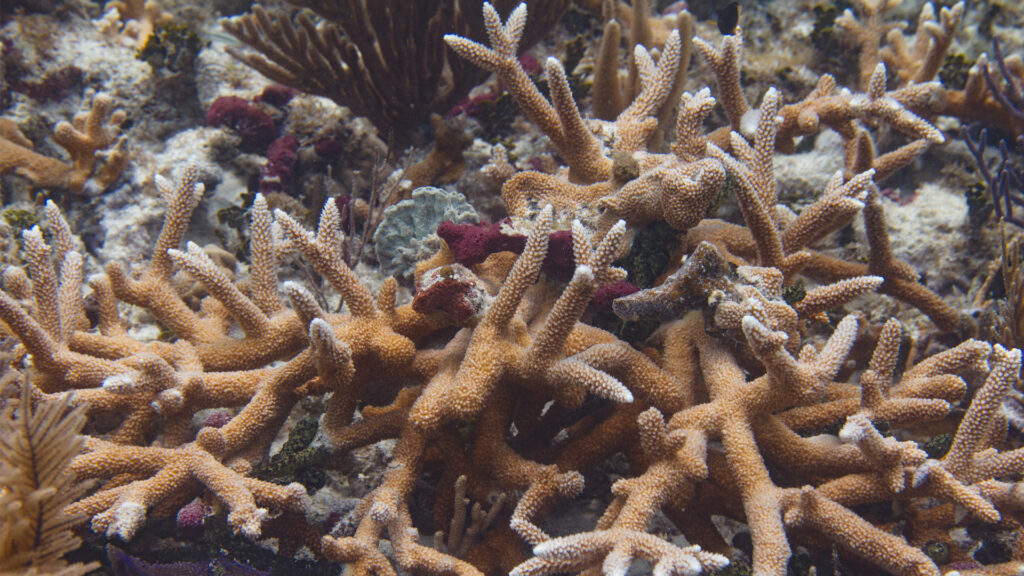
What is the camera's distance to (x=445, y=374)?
2.22 meters

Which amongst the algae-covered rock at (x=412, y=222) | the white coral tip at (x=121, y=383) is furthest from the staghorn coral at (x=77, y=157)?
the white coral tip at (x=121, y=383)

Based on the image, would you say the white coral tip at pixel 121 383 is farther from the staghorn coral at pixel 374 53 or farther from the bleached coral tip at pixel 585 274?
the staghorn coral at pixel 374 53

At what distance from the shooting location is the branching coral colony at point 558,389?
6.35 feet

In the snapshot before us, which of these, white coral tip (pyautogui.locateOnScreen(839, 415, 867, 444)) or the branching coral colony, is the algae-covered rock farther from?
white coral tip (pyautogui.locateOnScreen(839, 415, 867, 444))

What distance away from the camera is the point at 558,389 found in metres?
2.07

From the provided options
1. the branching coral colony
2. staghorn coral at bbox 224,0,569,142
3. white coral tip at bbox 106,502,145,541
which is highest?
staghorn coral at bbox 224,0,569,142

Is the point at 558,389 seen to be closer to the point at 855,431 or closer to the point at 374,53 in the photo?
the point at 855,431

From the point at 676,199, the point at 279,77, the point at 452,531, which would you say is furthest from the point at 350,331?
the point at 279,77

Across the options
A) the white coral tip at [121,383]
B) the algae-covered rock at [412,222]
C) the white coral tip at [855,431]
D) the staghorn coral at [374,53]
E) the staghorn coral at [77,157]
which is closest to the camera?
the white coral tip at [855,431]

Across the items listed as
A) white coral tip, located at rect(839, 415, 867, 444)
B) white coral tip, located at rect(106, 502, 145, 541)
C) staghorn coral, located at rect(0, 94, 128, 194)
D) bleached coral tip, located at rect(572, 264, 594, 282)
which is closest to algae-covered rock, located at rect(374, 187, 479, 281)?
bleached coral tip, located at rect(572, 264, 594, 282)

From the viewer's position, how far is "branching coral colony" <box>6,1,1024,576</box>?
1937mm

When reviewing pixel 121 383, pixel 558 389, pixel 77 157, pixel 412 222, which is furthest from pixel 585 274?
pixel 77 157

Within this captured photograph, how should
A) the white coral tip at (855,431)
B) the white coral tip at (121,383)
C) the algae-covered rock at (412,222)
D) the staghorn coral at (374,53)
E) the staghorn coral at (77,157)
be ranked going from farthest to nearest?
1. the staghorn coral at (77,157)
2. the staghorn coral at (374,53)
3. the algae-covered rock at (412,222)
4. the white coral tip at (121,383)
5. the white coral tip at (855,431)

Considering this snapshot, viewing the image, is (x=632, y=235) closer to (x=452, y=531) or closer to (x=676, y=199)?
(x=676, y=199)
